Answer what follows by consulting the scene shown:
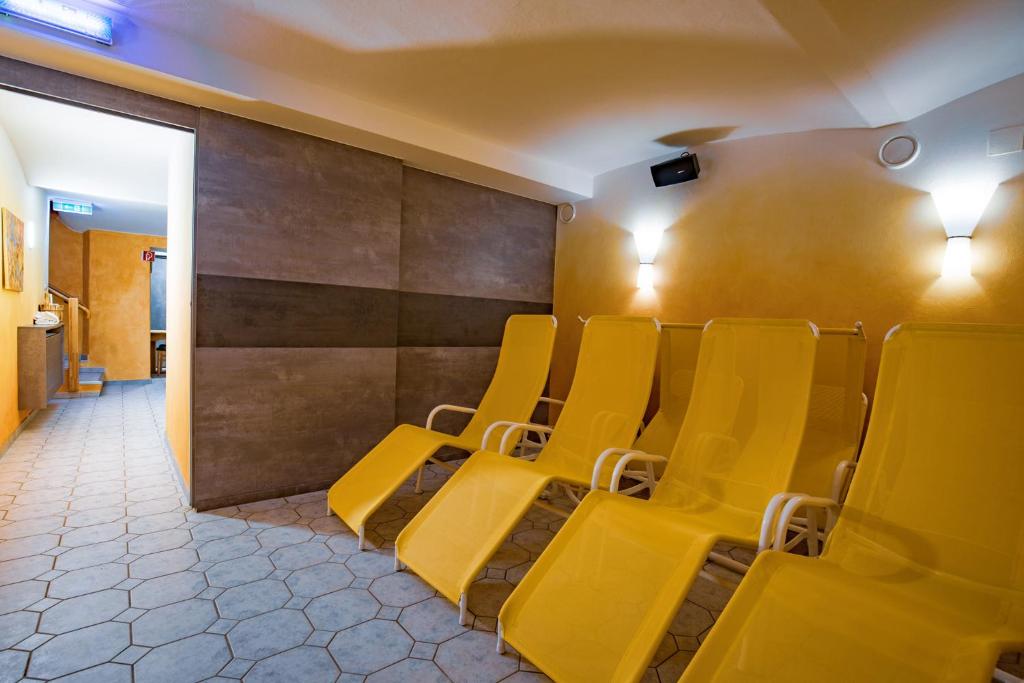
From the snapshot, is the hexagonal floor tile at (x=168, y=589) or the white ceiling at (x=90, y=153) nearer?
the hexagonal floor tile at (x=168, y=589)

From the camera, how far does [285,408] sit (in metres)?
3.44

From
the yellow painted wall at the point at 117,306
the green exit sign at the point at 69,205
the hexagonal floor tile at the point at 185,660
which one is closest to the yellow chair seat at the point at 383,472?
the hexagonal floor tile at the point at 185,660

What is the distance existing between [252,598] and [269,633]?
1.00ft

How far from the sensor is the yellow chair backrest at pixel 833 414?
2.58 metres

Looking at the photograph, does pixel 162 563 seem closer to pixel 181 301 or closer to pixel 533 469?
pixel 533 469

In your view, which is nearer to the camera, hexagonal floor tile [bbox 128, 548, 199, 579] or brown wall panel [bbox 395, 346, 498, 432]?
hexagonal floor tile [bbox 128, 548, 199, 579]

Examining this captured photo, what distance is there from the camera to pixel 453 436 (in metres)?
3.49

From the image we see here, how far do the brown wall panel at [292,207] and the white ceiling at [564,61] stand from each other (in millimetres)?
174

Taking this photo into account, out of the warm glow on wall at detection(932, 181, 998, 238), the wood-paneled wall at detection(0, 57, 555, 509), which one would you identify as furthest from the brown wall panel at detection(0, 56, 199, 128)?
the warm glow on wall at detection(932, 181, 998, 238)

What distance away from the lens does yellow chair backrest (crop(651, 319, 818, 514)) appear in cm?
217

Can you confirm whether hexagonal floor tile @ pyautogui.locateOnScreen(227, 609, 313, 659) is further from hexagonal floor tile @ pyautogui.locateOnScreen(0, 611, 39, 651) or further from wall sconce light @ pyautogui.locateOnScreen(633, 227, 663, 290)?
wall sconce light @ pyautogui.locateOnScreen(633, 227, 663, 290)

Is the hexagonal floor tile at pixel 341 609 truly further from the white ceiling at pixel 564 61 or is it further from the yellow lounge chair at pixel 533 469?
the white ceiling at pixel 564 61

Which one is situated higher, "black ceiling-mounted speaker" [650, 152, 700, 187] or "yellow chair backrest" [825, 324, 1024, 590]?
"black ceiling-mounted speaker" [650, 152, 700, 187]

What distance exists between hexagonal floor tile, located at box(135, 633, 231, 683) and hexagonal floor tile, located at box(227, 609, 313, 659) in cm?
5
